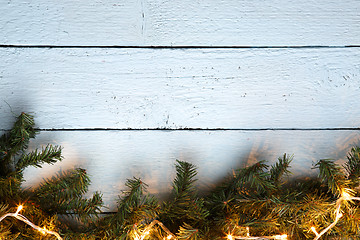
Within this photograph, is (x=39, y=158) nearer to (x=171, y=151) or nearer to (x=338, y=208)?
(x=171, y=151)

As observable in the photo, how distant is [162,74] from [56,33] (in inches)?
8.9

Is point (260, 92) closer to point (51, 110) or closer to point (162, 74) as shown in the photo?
point (162, 74)

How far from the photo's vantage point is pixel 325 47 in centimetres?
61

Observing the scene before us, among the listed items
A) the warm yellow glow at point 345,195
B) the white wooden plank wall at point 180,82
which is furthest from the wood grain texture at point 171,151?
the warm yellow glow at point 345,195

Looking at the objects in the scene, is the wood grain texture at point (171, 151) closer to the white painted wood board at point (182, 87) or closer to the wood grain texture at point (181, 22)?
the white painted wood board at point (182, 87)

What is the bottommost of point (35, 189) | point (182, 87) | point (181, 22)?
point (35, 189)

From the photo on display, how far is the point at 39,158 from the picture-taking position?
2.01ft

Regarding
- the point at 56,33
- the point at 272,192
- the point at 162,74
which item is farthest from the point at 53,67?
the point at 272,192

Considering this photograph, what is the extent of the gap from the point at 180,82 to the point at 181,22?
0.12 meters

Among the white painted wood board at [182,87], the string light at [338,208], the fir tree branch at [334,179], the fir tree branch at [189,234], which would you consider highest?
the white painted wood board at [182,87]

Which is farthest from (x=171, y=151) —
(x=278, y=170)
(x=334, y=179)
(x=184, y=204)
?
(x=334, y=179)

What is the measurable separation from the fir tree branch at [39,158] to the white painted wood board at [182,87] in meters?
0.06

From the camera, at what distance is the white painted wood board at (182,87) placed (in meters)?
0.61

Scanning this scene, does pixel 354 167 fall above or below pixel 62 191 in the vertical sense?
above
